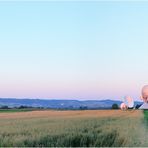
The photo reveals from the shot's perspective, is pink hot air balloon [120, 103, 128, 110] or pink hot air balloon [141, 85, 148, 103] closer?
pink hot air balloon [141, 85, 148, 103]

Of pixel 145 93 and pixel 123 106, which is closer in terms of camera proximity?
pixel 145 93

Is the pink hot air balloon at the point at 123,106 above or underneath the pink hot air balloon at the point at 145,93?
underneath

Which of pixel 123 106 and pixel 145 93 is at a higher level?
pixel 145 93

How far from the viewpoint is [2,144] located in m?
9.55

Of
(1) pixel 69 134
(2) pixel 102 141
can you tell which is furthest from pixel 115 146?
(1) pixel 69 134

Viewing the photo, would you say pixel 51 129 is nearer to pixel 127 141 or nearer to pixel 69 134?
pixel 69 134

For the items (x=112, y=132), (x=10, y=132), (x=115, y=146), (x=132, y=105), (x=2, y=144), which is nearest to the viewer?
(x=2, y=144)

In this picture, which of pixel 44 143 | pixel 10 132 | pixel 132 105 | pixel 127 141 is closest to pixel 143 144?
pixel 127 141

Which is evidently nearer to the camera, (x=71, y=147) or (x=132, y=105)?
(x=71, y=147)

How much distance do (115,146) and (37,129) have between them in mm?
2275

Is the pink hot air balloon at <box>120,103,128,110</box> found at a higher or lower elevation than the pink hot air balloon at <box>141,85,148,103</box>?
lower

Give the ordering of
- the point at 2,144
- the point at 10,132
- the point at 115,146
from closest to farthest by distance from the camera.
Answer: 1. the point at 2,144
2. the point at 115,146
3. the point at 10,132

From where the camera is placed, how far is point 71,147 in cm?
962

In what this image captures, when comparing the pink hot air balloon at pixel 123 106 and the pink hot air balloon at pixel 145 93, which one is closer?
the pink hot air balloon at pixel 145 93
